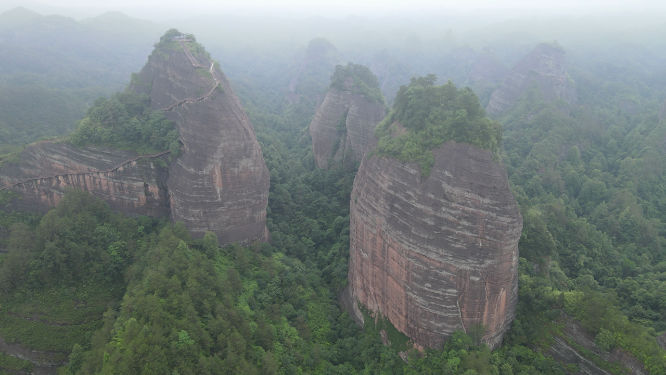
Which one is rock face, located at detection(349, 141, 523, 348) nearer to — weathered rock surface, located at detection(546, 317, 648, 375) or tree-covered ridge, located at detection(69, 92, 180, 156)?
weathered rock surface, located at detection(546, 317, 648, 375)

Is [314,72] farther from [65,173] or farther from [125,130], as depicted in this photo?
[65,173]

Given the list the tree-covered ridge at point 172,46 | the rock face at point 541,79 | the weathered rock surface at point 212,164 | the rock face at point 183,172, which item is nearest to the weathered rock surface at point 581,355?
the weathered rock surface at point 212,164

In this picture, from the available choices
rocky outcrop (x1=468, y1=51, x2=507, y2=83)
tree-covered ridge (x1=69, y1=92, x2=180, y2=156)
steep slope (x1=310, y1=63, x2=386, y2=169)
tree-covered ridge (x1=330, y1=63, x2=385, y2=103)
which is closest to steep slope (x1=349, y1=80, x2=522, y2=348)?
tree-covered ridge (x1=69, y1=92, x2=180, y2=156)

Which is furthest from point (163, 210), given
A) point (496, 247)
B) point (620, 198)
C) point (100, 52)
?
point (100, 52)

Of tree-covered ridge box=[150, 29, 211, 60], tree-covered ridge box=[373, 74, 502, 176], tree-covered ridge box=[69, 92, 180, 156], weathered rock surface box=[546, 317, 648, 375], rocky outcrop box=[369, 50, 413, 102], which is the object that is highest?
tree-covered ridge box=[150, 29, 211, 60]

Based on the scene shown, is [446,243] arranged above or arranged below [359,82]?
below

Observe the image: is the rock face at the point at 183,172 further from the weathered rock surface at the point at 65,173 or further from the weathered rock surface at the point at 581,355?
the weathered rock surface at the point at 581,355

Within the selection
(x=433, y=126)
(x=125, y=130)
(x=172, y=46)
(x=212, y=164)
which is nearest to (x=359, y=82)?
(x=172, y=46)
